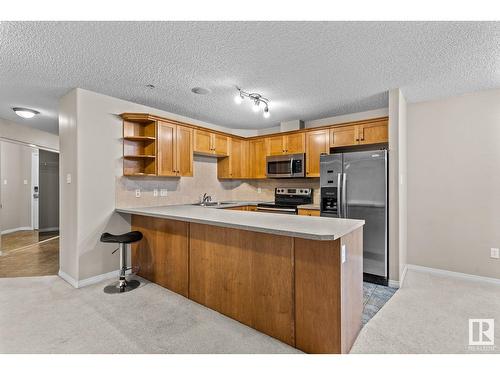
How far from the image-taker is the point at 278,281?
1988 millimetres

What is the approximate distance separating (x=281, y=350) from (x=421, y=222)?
299 cm

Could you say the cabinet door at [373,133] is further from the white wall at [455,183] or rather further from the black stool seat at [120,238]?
the black stool seat at [120,238]

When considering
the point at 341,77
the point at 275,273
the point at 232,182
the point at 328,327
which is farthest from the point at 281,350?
the point at 232,182

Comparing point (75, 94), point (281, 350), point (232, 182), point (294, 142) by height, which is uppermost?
point (75, 94)

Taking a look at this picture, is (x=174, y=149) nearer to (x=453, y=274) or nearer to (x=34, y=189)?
(x=453, y=274)

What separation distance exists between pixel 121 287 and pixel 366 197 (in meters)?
3.23

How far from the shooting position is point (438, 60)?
2404 millimetres

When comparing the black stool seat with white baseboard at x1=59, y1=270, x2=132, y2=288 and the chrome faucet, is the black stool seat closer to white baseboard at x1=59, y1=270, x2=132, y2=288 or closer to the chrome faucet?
white baseboard at x1=59, y1=270, x2=132, y2=288

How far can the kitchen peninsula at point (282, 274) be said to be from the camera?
1.72m

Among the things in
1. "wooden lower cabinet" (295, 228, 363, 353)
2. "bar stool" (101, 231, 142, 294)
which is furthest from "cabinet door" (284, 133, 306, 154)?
"bar stool" (101, 231, 142, 294)

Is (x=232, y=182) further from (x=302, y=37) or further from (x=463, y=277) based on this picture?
(x=463, y=277)

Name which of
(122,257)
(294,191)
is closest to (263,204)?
(294,191)
